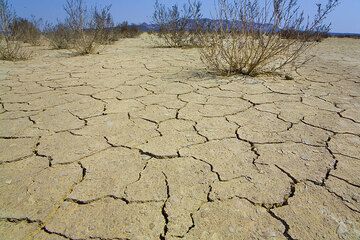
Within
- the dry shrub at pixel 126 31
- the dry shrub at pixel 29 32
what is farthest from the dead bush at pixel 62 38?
the dry shrub at pixel 126 31

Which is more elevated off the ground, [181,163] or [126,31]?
[126,31]

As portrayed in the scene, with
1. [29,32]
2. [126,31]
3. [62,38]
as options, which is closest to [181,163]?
[62,38]

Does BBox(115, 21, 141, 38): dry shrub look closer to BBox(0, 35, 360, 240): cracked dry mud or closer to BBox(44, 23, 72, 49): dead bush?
BBox(44, 23, 72, 49): dead bush

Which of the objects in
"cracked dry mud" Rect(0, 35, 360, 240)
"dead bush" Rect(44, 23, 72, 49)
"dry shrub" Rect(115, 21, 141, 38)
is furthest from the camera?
"dry shrub" Rect(115, 21, 141, 38)

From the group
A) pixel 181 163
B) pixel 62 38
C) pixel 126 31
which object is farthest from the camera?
pixel 126 31

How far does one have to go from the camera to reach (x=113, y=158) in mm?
1476

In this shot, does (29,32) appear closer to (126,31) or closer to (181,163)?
(126,31)

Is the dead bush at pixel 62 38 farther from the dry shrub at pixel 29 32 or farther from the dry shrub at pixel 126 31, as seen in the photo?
the dry shrub at pixel 126 31

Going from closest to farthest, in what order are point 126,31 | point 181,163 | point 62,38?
point 181,163 < point 62,38 < point 126,31

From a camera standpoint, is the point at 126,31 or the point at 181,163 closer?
the point at 181,163

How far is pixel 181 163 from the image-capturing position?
55.6 inches

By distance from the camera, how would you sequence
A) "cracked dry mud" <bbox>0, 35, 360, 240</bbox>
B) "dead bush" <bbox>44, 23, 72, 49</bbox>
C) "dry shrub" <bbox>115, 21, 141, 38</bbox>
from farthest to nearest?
"dry shrub" <bbox>115, 21, 141, 38</bbox>
"dead bush" <bbox>44, 23, 72, 49</bbox>
"cracked dry mud" <bbox>0, 35, 360, 240</bbox>

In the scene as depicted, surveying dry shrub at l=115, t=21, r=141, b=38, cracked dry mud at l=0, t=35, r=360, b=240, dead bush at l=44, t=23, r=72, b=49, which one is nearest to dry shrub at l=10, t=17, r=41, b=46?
dead bush at l=44, t=23, r=72, b=49

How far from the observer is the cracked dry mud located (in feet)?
3.38
